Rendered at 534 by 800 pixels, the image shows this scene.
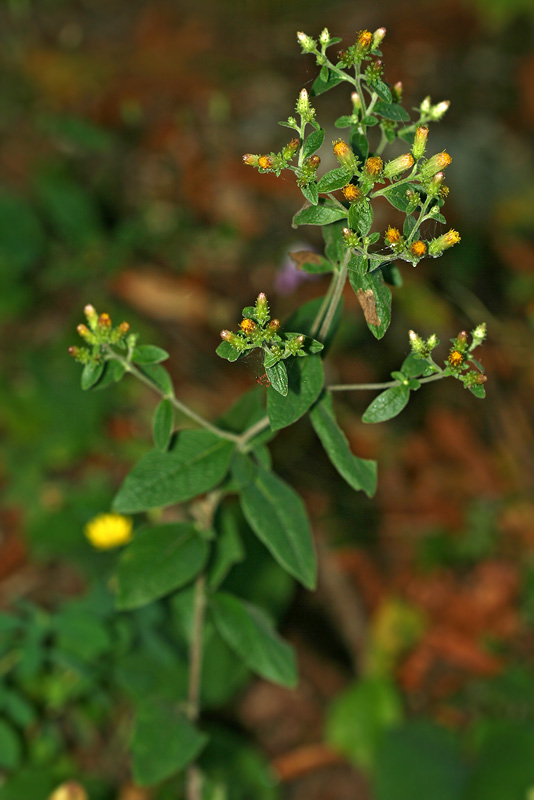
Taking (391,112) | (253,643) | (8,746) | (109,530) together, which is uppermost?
(391,112)

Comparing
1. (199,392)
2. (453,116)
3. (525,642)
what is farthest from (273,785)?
(453,116)

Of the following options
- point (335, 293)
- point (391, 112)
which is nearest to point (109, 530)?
point (335, 293)

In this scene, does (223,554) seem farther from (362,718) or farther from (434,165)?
(362,718)

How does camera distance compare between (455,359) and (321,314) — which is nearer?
(455,359)

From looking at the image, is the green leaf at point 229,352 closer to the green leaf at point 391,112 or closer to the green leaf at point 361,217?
the green leaf at point 361,217

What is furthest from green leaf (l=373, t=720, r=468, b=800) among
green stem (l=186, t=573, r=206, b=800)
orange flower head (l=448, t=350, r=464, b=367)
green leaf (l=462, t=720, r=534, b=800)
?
orange flower head (l=448, t=350, r=464, b=367)

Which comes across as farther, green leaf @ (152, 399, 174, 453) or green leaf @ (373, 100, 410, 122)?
green leaf @ (152, 399, 174, 453)

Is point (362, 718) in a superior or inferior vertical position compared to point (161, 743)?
inferior

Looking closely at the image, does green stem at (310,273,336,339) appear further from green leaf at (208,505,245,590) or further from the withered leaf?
green leaf at (208,505,245,590)
